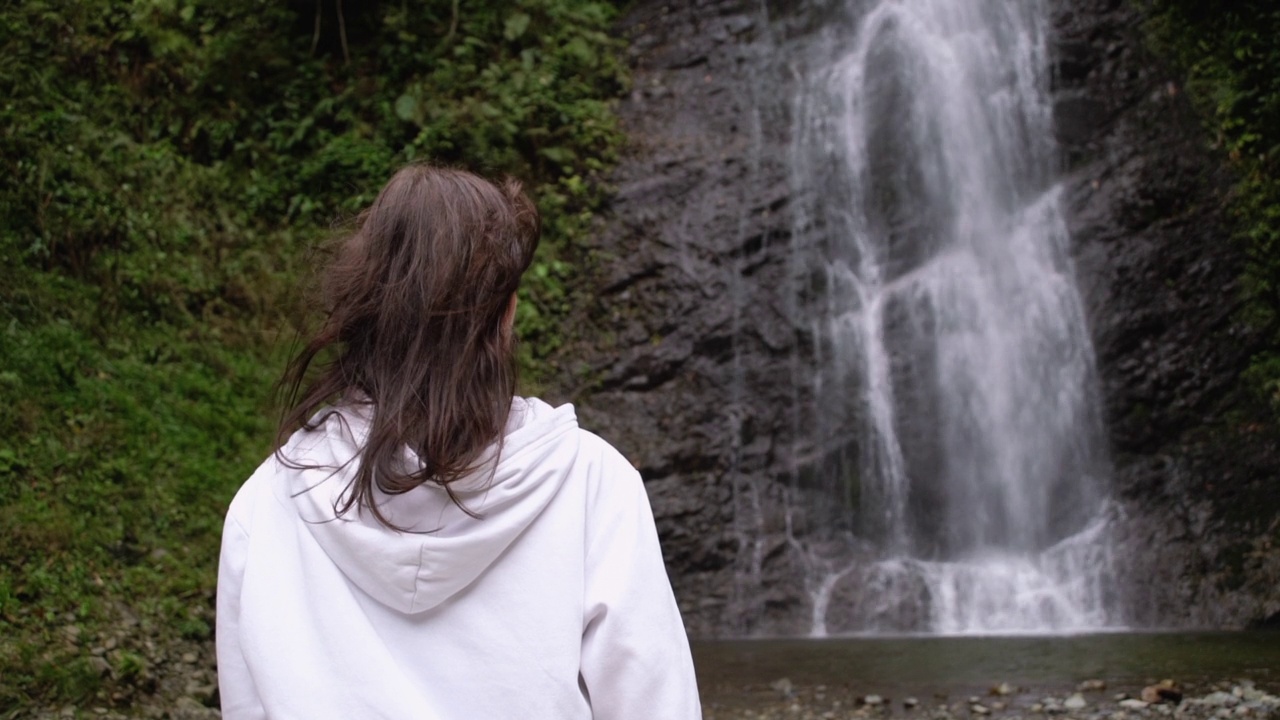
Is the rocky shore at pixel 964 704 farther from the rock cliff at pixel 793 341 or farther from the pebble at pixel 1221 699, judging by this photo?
the rock cliff at pixel 793 341

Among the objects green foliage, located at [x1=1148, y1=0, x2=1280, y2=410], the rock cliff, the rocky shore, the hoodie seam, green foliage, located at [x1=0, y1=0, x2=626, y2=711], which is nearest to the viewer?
the hoodie seam

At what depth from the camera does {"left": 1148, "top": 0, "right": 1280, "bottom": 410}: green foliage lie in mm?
10086

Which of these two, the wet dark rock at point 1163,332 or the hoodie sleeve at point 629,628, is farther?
the wet dark rock at point 1163,332

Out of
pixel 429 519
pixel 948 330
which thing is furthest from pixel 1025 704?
pixel 429 519

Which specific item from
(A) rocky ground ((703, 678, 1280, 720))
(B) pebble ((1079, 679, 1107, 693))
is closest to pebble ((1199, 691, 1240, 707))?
(A) rocky ground ((703, 678, 1280, 720))

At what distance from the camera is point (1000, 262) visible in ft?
35.3

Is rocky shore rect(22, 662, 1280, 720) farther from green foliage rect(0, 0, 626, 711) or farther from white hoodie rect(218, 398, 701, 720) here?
white hoodie rect(218, 398, 701, 720)

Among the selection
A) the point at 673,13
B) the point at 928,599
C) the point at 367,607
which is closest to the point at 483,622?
the point at 367,607

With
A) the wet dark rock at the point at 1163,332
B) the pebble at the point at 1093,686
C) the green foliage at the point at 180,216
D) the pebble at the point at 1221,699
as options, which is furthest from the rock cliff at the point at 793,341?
the pebble at the point at 1221,699

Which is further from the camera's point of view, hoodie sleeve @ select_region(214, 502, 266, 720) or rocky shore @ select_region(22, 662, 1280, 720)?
rocky shore @ select_region(22, 662, 1280, 720)

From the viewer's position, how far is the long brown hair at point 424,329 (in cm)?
151

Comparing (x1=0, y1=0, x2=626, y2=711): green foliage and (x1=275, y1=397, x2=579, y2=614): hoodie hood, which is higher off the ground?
(x1=0, y1=0, x2=626, y2=711): green foliage

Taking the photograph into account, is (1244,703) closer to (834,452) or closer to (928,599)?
(928,599)

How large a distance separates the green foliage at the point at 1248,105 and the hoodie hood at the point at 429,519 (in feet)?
31.6
